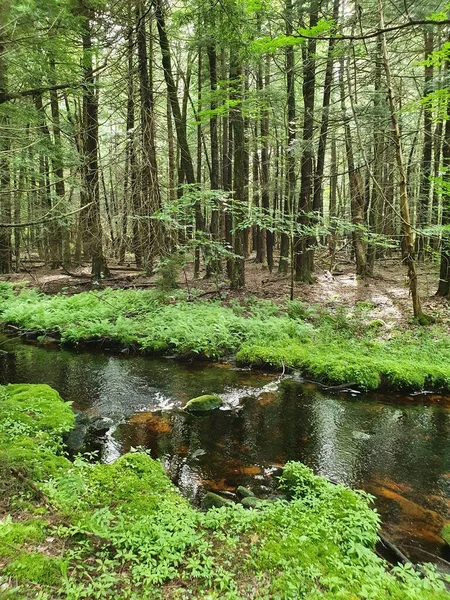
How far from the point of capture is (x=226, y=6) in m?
5.61

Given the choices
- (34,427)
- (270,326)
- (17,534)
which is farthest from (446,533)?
(270,326)

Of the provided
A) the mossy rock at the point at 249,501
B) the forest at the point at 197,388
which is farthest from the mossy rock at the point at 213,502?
the mossy rock at the point at 249,501

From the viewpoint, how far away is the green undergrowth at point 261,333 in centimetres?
874

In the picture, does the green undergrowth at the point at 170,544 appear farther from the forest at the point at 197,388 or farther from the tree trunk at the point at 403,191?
the tree trunk at the point at 403,191

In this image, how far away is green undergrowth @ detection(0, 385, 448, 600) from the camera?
9.22 ft

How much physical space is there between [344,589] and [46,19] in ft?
29.7

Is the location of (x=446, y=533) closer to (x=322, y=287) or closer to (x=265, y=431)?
(x=265, y=431)

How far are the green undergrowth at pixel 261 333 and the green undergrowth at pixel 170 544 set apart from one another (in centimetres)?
494

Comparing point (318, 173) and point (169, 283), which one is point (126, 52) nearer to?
point (169, 283)

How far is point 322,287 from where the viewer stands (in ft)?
51.3

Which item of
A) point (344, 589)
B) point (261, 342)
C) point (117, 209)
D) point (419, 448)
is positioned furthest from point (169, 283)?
point (344, 589)

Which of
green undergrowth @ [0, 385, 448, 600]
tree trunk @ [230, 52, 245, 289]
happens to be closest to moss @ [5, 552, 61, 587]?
green undergrowth @ [0, 385, 448, 600]

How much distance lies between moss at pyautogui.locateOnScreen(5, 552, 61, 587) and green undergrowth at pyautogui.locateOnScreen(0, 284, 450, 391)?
249 inches

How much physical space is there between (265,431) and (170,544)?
381 cm
